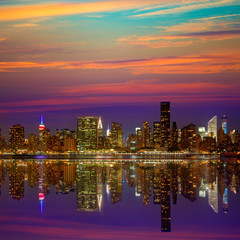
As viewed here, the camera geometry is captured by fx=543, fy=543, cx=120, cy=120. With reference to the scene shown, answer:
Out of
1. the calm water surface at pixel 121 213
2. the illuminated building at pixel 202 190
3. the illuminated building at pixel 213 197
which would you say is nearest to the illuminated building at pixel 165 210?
the calm water surface at pixel 121 213

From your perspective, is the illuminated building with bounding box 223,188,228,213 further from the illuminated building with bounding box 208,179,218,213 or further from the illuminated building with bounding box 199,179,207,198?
the illuminated building with bounding box 199,179,207,198

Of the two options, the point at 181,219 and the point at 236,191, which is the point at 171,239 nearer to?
the point at 181,219

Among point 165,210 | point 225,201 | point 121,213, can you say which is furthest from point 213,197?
point 121,213

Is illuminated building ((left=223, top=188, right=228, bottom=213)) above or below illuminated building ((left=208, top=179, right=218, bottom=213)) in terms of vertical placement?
above

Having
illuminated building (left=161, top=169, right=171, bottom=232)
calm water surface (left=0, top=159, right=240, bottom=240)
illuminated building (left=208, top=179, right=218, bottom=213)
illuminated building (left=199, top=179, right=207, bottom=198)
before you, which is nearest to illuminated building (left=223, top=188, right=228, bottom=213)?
calm water surface (left=0, top=159, right=240, bottom=240)

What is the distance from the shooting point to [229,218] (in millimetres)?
27828

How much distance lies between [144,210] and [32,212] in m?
6.35

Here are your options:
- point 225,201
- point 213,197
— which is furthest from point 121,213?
point 213,197

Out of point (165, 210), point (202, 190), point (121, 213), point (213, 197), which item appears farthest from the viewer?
point (202, 190)

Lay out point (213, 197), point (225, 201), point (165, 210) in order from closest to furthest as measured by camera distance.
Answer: point (165, 210), point (225, 201), point (213, 197)

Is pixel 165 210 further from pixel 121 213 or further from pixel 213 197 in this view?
pixel 213 197

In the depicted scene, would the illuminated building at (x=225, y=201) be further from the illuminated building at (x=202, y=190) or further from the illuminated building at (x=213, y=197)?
the illuminated building at (x=202, y=190)

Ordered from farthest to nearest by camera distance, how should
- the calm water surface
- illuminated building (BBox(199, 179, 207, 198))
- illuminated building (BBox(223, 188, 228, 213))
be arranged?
illuminated building (BBox(199, 179, 207, 198)), illuminated building (BBox(223, 188, 228, 213)), the calm water surface

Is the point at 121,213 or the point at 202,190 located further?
the point at 202,190
